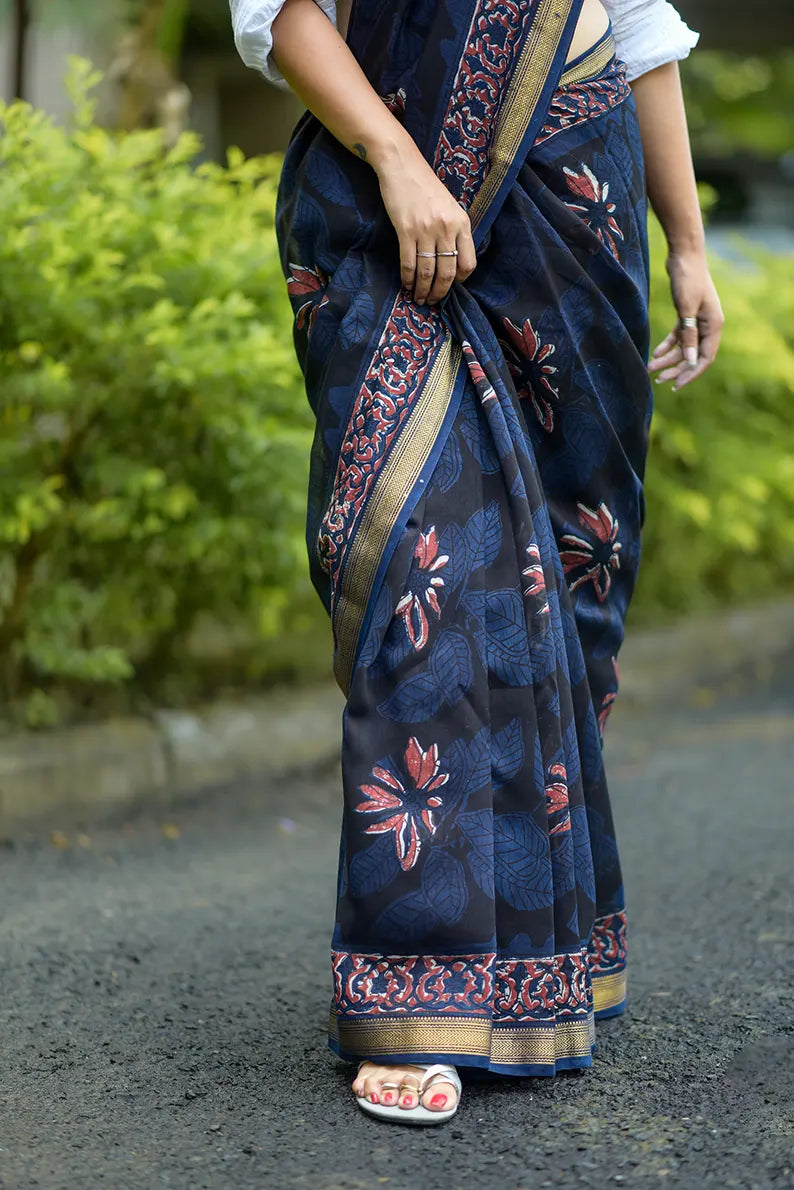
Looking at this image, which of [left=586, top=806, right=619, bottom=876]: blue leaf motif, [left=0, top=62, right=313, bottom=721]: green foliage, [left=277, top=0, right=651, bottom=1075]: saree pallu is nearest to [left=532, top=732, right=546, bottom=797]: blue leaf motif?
[left=277, top=0, right=651, bottom=1075]: saree pallu

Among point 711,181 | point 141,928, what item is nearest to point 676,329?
point 141,928

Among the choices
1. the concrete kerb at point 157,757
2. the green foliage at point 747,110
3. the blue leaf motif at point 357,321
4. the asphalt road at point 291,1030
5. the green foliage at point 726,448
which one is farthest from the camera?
the green foliage at point 747,110

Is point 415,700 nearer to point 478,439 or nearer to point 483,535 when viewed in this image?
point 483,535

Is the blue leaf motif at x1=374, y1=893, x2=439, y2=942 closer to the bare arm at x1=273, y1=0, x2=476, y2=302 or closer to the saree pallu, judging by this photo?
the saree pallu

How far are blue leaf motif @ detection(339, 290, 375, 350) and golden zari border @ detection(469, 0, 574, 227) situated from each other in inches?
7.9

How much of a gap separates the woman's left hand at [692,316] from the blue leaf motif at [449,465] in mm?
512

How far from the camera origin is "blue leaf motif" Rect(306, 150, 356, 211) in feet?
6.48

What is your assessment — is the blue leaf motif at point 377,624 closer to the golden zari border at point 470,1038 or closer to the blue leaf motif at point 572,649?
the blue leaf motif at point 572,649

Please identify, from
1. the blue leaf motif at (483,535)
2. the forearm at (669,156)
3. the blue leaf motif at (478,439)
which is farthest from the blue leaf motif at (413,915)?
the forearm at (669,156)

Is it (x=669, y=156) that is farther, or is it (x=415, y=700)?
(x=669, y=156)

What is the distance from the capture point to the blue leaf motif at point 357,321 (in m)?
1.93

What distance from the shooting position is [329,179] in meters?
1.99

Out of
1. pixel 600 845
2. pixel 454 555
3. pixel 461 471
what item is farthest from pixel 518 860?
pixel 461 471

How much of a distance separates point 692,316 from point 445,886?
996 mm
